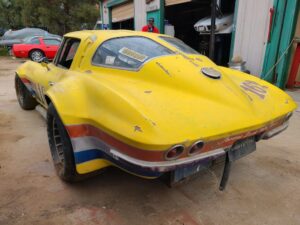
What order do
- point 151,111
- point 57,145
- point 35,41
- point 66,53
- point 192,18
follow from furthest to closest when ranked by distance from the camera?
1. point 35,41
2. point 192,18
3. point 66,53
4. point 57,145
5. point 151,111

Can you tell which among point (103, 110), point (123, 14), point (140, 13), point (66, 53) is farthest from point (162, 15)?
point (103, 110)

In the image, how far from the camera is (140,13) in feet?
35.8

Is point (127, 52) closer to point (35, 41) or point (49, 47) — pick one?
point (49, 47)

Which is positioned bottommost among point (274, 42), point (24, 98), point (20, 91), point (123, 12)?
point (24, 98)

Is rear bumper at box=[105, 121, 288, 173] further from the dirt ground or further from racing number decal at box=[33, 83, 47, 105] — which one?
racing number decal at box=[33, 83, 47, 105]

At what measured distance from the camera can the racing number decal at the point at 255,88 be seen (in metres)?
2.49

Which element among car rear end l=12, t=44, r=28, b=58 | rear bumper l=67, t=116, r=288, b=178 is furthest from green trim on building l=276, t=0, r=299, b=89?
car rear end l=12, t=44, r=28, b=58

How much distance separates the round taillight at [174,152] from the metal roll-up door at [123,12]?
11126 millimetres

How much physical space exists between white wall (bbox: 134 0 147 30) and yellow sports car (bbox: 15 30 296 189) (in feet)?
27.2

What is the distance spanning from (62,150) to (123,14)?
11460mm

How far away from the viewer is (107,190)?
2.50 meters

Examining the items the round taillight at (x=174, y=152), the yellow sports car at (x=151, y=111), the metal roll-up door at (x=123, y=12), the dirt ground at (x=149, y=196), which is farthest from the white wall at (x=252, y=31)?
the metal roll-up door at (x=123, y=12)

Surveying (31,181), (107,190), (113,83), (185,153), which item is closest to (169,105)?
(185,153)

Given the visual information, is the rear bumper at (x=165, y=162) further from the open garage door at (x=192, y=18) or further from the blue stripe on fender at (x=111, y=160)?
the open garage door at (x=192, y=18)
